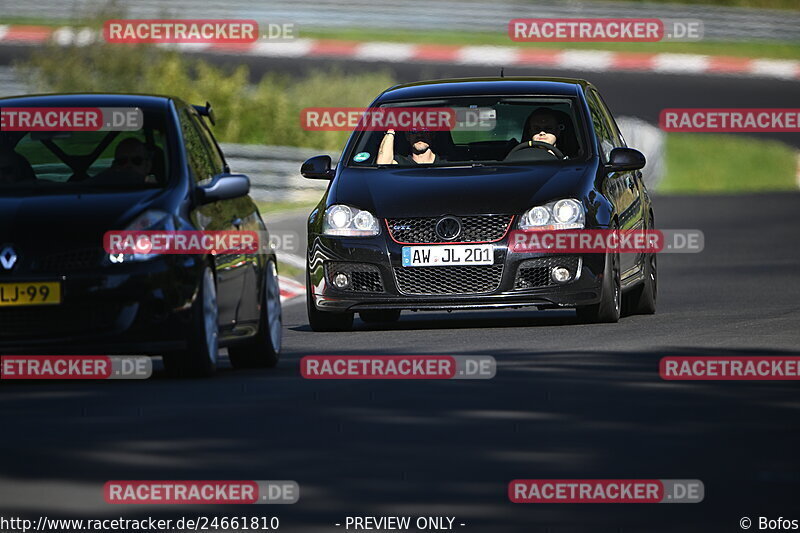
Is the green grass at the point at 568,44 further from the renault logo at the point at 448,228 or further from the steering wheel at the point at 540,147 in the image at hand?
the renault logo at the point at 448,228

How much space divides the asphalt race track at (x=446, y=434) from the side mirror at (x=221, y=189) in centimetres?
100

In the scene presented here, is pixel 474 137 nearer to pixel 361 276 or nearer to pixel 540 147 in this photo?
pixel 540 147

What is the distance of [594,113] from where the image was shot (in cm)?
1556

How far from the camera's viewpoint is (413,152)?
49.9ft

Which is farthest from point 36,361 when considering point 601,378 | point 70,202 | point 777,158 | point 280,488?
point 777,158

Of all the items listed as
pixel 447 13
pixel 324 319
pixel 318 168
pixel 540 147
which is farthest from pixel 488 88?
pixel 447 13

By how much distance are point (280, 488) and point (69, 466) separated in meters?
1.05

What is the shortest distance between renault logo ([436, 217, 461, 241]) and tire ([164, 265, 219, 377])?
9.57ft

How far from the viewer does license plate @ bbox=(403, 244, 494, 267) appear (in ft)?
45.9

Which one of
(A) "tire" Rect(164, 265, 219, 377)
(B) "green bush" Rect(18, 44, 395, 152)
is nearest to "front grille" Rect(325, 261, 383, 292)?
(A) "tire" Rect(164, 265, 219, 377)

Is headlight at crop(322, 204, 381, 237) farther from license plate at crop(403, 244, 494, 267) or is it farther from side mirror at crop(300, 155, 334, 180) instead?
side mirror at crop(300, 155, 334, 180)

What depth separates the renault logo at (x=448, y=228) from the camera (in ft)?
46.0

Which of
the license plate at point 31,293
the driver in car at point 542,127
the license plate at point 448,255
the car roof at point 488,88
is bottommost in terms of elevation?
the license plate at point 448,255

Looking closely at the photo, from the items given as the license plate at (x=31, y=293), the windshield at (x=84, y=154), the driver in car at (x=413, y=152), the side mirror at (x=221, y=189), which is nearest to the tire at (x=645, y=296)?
the driver in car at (x=413, y=152)
